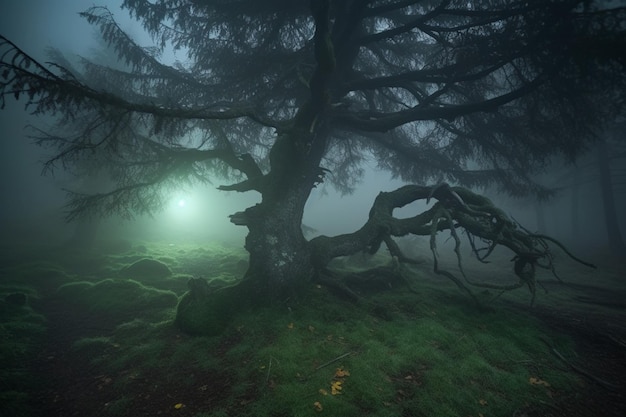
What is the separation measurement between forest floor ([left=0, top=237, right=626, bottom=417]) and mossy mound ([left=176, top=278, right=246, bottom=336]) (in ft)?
0.96

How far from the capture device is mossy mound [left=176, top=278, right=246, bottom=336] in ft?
22.0

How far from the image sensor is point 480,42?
6570mm

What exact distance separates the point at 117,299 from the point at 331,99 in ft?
28.9

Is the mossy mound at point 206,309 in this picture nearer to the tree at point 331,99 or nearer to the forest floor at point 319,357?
→ the forest floor at point 319,357

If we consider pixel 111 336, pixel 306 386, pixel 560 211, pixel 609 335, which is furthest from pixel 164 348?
pixel 560 211

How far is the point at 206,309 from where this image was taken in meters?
7.05

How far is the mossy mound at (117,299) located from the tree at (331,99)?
8.82 feet

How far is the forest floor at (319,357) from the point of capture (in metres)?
4.66

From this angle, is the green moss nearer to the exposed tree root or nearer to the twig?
the exposed tree root

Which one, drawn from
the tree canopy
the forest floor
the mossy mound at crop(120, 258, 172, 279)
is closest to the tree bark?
the forest floor

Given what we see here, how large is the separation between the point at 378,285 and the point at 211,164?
7.06m

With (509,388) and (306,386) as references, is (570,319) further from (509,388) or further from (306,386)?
(306,386)

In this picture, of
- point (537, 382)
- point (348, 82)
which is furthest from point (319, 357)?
point (348, 82)

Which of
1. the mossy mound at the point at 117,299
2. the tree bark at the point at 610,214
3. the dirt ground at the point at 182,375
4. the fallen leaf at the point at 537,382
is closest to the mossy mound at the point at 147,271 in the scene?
the mossy mound at the point at 117,299
